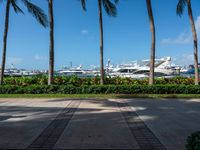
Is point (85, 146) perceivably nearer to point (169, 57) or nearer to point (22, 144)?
point (22, 144)

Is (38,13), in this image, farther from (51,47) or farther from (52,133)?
(52,133)

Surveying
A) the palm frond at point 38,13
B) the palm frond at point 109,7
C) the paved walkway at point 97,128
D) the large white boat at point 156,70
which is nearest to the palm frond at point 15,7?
the palm frond at point 38,13

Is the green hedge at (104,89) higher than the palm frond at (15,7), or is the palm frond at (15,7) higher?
the palm frond at (15,7)

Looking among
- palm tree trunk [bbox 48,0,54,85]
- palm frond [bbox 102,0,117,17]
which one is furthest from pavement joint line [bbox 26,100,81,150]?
palm frond [bbox 102,0,117,17]

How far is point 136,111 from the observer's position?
11.6 metres

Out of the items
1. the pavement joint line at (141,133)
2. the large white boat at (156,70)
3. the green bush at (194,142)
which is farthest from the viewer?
the large white boat at (156,70)

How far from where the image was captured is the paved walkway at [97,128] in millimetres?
6637

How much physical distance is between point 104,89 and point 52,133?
10727mm

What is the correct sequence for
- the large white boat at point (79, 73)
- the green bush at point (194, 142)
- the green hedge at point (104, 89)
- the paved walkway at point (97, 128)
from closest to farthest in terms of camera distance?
the green bush at point (194, 142) < the paved walkway at point (97, 128) < the green hedge at point (104, 89) < the large white boat at point (79, 73)

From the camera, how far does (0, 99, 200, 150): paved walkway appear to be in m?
6.64

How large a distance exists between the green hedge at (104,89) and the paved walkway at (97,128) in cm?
585

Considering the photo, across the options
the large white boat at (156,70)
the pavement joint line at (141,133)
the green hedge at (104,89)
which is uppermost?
the large white boat at (156,70)

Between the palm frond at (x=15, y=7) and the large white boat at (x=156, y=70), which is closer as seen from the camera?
the palm frond at (x=15, y=7)

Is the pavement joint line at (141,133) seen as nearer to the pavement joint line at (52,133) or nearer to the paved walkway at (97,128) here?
the paved walkway at (97,128)
